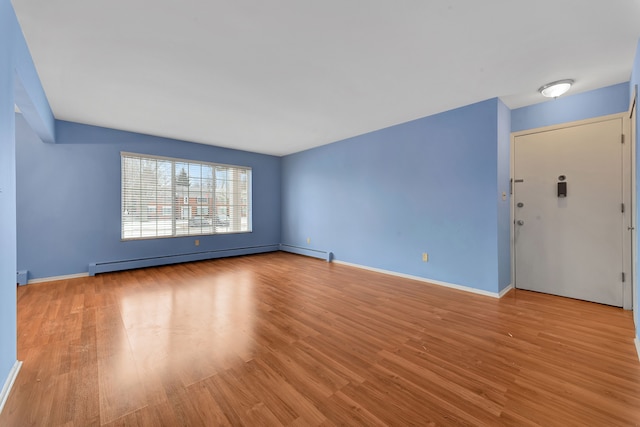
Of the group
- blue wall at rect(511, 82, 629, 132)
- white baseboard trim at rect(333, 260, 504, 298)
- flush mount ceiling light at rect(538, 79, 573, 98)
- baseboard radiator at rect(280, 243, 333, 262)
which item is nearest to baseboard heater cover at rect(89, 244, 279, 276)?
baseboard radiator at rect(280, 243, 333, 262)

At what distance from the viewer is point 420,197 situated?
3992mm

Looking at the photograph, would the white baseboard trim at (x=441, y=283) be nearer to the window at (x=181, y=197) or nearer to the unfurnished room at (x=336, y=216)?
the unfurnished room at (x=336, y=216)

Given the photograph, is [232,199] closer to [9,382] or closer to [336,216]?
[336,216]

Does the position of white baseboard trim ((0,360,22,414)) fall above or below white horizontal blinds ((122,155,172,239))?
below

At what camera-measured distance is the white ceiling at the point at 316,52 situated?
1.82 meters

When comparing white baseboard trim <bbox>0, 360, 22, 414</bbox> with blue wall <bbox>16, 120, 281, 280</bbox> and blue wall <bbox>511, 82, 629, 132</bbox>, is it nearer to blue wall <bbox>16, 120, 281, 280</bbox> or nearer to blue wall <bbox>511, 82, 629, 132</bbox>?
blue wall <bbox>16, 120, 281, 280</bbox>

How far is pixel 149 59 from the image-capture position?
2416 mm

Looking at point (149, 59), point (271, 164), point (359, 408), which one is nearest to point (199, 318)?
point (359, 408)

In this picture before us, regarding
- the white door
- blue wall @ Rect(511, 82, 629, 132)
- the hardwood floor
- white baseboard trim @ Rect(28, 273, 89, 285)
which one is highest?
blue wall @ Rect(511, 82, 629, 132)

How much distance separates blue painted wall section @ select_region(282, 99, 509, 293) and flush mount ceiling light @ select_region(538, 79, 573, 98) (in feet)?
1.52

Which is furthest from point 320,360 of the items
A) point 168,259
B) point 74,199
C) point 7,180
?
point 74,199

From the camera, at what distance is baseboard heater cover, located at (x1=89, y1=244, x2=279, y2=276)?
14.4 feet

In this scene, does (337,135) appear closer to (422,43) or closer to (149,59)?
(422,43)

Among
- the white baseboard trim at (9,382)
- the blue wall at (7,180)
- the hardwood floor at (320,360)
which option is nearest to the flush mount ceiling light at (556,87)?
the hardwood floor at (320,360)
